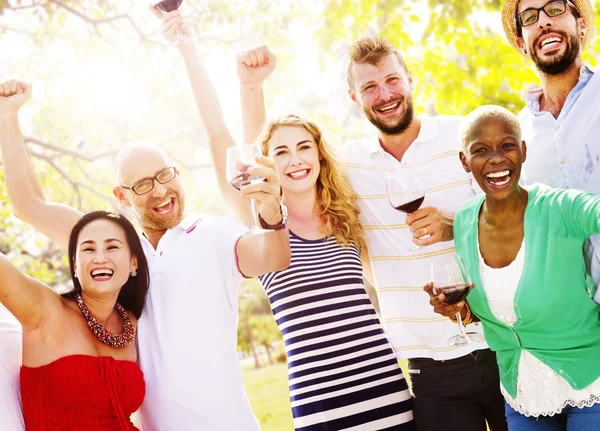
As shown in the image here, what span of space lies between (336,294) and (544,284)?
1087 millimetres

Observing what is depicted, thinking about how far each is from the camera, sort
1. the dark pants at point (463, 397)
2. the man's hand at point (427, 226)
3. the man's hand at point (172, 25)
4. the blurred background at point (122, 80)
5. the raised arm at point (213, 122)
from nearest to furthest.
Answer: the man's hand at point (427, 226) → the dark pants at point (463, 397) → the man's hand at point (172, 25) → the raised arm at point (213, 122) → the blurred background at point (122, 80)

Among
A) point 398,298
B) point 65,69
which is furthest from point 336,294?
point 65,69

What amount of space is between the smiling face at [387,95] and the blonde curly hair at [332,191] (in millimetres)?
339

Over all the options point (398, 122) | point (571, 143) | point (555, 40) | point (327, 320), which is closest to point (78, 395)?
point (327, 320)

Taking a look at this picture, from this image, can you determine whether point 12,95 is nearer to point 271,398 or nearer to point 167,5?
point 167,5

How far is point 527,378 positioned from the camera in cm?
298

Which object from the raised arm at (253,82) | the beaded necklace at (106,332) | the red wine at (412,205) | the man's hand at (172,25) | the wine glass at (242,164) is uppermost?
the man's hand at (172,25)

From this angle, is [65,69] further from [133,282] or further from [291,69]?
[133,282]

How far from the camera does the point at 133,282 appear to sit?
341 cm

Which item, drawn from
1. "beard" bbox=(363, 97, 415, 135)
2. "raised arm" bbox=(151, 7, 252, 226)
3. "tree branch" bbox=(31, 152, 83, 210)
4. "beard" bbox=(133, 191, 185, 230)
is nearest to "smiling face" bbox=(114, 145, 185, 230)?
"beard" bbox=(133, 191, 185, 230)

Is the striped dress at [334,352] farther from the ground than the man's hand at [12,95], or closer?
closer

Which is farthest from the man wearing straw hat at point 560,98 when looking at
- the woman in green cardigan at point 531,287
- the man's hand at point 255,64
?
the man's hand at point 255,64

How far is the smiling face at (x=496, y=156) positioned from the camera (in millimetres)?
2986

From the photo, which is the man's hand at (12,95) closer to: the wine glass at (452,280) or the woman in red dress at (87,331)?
the woman in red dress at (87,331)
